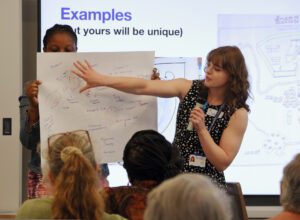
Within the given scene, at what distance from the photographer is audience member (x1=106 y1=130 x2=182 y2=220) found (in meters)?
2.16

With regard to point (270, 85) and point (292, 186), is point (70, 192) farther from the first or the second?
point (270, 85)

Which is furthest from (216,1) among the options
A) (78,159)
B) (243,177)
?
(78,159)

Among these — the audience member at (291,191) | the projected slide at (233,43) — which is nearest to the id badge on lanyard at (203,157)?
the audience member at (291,191)

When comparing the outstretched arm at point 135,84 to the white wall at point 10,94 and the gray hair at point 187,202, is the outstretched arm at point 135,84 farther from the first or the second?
the gray hair at point 187,202

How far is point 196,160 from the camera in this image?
3.05 m

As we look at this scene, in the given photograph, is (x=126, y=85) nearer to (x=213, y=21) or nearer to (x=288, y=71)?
(x=213, y=21)

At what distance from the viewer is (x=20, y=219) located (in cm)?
212

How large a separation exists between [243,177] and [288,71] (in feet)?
3.04

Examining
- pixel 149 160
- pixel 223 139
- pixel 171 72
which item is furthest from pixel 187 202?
pixel 171 72

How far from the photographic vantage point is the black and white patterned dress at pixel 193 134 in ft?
9.98

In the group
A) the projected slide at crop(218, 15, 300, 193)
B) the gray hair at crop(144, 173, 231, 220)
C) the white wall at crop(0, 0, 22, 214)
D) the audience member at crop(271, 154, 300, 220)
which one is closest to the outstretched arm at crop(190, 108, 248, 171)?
the audience member at crop(271, 154, 300, 220)

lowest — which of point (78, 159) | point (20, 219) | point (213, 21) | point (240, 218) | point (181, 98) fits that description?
point (240, 218)

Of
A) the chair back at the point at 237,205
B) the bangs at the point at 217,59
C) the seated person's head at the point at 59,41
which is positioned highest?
the seated person's head at the point at 59,41

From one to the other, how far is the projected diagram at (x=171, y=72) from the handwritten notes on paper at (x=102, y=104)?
127 centimetres
